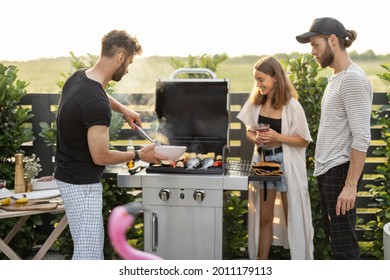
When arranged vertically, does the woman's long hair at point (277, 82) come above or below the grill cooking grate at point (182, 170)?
above

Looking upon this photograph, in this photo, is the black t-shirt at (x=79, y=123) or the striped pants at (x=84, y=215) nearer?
the black t-shirt at (x=79, y=123)

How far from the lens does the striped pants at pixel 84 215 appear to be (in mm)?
2514

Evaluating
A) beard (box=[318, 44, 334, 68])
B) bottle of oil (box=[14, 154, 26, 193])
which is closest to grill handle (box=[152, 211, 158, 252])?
bottle of oil (box=[14, 154, 26, 193])

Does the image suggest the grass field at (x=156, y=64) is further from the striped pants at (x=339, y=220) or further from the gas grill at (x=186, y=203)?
the striped pants at (x=339, y=220)

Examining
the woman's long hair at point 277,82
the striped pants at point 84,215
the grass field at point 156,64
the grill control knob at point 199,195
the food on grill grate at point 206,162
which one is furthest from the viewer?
the grass field at point 156,64

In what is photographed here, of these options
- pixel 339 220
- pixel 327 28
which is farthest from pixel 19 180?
pixel 327 28

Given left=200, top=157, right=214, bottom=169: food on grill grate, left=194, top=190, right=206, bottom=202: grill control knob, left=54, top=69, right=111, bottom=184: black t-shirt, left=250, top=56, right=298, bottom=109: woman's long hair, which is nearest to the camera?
left=54, top=69, right=111, bottom=184: black t-shirt

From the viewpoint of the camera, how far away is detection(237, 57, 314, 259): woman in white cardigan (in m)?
3.23

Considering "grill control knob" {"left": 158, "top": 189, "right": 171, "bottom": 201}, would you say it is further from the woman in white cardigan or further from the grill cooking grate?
the woman in white cardigan

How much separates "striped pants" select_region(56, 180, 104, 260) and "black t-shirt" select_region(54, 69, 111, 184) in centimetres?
4

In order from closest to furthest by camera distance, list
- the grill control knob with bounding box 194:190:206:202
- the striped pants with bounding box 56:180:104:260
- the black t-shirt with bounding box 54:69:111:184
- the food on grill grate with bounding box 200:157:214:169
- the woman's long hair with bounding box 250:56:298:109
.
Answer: the black t-shirt with bounding box 54:69:111:184 → the striped pants with bounding box 56:180:104:260 → the grill control knob with bounding box 194:190:206:202 → the food on grill grate with bounding box 200:157:214:169 → the woman's long hair with bounding box 250:56:298:109

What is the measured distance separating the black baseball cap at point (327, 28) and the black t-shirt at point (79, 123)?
1.10 metres

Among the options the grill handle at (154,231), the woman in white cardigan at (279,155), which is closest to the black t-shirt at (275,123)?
the woman in white cardigan at (279,155)
